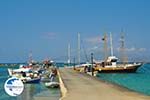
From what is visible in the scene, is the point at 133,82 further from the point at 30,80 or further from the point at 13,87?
the point at 13,87

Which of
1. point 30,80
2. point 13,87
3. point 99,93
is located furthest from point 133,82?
point 13,87

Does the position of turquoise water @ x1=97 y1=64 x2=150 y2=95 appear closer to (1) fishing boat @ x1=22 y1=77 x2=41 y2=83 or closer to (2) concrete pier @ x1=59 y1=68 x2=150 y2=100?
(2) concrete pier @ x1=59 y1=68 x2=150 y2=100

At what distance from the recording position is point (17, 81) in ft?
39.9

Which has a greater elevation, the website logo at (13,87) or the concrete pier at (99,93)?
the website logo at (13,87)

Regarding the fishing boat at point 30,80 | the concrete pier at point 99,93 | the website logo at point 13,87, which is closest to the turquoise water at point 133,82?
the concrete pier at point 99,93

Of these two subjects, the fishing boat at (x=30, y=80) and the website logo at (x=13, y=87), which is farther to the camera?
the fishing boat at (x=30, y=80)

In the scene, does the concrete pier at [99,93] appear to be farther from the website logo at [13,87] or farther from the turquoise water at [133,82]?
the website logo at [13,87]

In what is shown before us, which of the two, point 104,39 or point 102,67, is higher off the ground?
point 104,39

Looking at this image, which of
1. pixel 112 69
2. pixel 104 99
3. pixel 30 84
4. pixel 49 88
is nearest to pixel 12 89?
pixel 104 99

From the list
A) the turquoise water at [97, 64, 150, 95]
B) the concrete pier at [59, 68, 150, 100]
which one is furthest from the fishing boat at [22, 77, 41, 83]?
the concrete pier at [59, 68, 150, 100]

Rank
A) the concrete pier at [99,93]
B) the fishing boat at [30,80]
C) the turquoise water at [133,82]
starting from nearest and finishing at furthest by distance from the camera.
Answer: the concrete pier at [99,93], the turquoise water at [133,82], the fishing boat at [30,80]

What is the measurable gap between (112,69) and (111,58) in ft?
40.4

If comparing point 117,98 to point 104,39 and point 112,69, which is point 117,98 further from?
point 104,39

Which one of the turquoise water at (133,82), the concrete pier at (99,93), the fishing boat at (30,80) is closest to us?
the concrete pier at (99,93)
